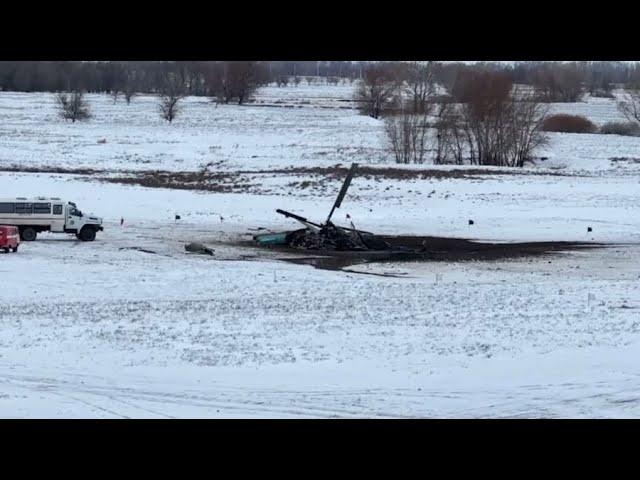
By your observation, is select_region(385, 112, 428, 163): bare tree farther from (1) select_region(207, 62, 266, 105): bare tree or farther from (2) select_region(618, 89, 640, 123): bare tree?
(1) select_region(207, 62, 266, 105): bare tree

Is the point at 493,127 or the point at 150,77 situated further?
the point at 150,77

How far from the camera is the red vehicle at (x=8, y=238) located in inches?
1321

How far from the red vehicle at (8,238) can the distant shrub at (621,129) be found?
6791 cm

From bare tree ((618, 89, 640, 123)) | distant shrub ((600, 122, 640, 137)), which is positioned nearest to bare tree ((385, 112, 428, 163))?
bare tree ((618, 89, 640, 123))

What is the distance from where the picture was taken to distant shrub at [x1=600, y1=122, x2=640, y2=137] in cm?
9037

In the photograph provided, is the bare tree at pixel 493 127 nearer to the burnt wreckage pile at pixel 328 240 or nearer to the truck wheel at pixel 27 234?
the burnt wreckage pile at pixel 328 240

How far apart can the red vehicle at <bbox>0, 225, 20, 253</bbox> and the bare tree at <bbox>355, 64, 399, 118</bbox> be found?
6098cm

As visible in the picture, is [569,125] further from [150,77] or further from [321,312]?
[321,312]

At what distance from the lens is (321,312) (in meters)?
22.8

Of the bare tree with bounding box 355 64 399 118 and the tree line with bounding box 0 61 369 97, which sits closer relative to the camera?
the bare tree with bounding box 355 64 399 118

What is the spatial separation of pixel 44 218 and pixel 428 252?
14507 millimetres

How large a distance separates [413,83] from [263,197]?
150ft

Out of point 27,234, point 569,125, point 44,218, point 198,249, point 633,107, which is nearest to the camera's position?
point 198,249

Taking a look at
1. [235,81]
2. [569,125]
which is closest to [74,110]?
[235,81]
